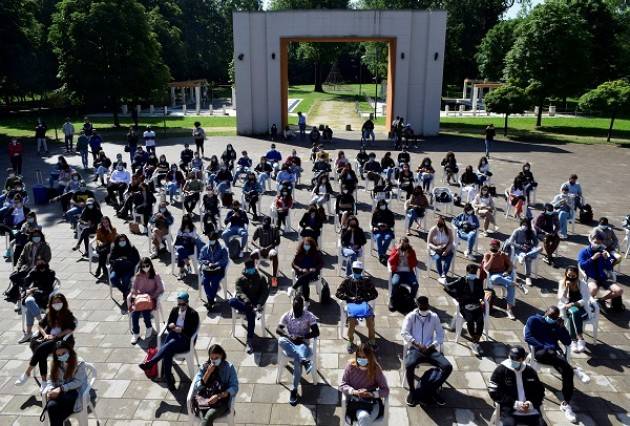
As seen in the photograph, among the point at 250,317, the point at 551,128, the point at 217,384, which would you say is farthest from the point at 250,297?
the point at 551,128

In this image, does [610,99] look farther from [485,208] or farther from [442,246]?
[442,246]

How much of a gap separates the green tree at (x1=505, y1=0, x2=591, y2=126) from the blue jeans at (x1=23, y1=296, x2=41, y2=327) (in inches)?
1275

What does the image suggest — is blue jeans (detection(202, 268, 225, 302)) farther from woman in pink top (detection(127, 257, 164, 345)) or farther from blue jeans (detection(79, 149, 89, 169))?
blue jeans (detection(79, 149, 89, 169))

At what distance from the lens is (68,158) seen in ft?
86.4

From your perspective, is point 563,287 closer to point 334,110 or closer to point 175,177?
point 175,177

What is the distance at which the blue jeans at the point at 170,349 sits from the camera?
295 inches

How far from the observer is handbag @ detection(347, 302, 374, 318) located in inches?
336

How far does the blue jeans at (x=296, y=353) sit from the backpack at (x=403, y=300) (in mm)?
2347

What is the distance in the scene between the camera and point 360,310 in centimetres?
860

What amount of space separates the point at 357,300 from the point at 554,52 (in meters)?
31.0

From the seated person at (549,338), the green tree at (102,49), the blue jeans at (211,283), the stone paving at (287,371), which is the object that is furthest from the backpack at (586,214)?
the green tree at (102,49)

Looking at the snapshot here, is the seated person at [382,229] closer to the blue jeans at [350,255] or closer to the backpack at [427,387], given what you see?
the blue jeans at [350,255]

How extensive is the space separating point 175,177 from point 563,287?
12399mm

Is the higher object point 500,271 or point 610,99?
point 610,99
